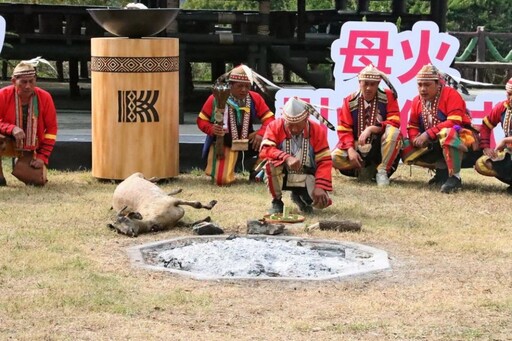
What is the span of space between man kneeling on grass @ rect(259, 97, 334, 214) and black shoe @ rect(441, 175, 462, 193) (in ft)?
5.36

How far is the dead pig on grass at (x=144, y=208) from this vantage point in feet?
24.4

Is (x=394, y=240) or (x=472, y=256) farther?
(x=394, y=240)

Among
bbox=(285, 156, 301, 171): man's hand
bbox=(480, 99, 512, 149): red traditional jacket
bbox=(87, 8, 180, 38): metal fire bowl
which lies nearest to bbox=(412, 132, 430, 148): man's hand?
bbox=(480, 99, 512, 149): red traditional jacket

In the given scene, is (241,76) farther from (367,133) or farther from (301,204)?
(301,204)

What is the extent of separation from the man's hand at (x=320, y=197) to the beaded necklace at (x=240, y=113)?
1.76 metres

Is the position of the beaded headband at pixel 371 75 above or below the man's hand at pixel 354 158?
above

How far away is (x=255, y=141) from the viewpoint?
971 cm

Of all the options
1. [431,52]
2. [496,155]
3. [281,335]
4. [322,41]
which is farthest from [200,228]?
[322,41]

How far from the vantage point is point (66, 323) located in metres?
5.23

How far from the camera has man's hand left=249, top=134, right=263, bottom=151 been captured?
9.68 m

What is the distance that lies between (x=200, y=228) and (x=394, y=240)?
4.40 feet

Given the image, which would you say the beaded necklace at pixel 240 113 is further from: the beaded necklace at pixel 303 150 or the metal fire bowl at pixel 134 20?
the beaded necklace at pixel 303 150

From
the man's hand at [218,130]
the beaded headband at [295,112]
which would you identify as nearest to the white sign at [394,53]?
the man's hand at [218,130]

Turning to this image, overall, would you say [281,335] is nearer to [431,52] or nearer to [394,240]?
[394,240]
